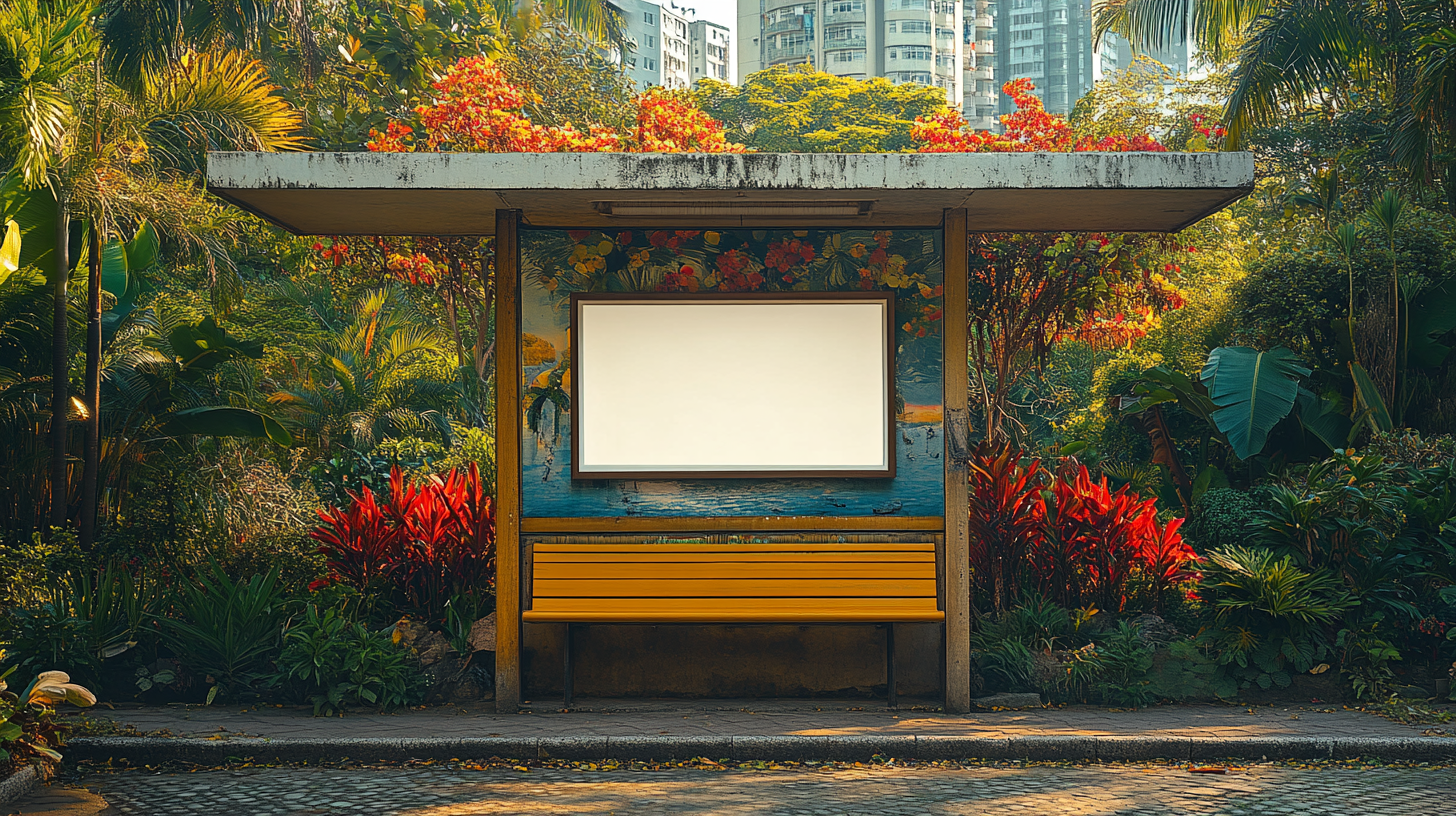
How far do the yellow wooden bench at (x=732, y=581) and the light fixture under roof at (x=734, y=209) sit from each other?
7.02ft

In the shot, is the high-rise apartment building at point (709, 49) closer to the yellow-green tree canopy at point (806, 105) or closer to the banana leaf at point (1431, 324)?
the yellow-green tree canopy at point (806, 105)

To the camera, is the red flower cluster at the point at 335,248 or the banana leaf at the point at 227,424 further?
the red flower cluster at the point at 335,248

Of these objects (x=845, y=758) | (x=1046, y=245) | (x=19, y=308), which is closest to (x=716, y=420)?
(x=845, y=758)

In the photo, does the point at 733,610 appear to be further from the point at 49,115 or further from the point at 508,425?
the point at 49,115

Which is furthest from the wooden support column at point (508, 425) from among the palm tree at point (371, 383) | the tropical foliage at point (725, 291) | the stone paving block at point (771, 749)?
the palm tree at point (371, 383)

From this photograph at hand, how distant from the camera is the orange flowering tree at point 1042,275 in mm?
11500

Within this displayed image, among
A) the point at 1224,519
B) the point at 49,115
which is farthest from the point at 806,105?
the point at 49,115

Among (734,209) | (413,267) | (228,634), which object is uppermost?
(413,267)

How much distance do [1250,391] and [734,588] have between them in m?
5.04

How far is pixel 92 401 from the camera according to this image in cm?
927

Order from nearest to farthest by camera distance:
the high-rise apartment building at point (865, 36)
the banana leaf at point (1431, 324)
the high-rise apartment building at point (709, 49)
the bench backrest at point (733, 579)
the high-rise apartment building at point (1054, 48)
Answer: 1. the bench backrest at point (733, 579)
2. the banana leaf at point (1431, 324)
3. the high-rise apartment building at point (865, 36)
4. the high-rise apartment building at point (1054, 48)
5. the high-rise apartment building at point (709, 49)

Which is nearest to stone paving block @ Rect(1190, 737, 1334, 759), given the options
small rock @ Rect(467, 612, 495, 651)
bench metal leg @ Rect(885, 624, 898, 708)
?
bench metal leg @ Rect(885, 624, 898, 708)

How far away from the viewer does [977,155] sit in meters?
6.77

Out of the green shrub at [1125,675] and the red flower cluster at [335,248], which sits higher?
the red flower cluster at [335,248]
